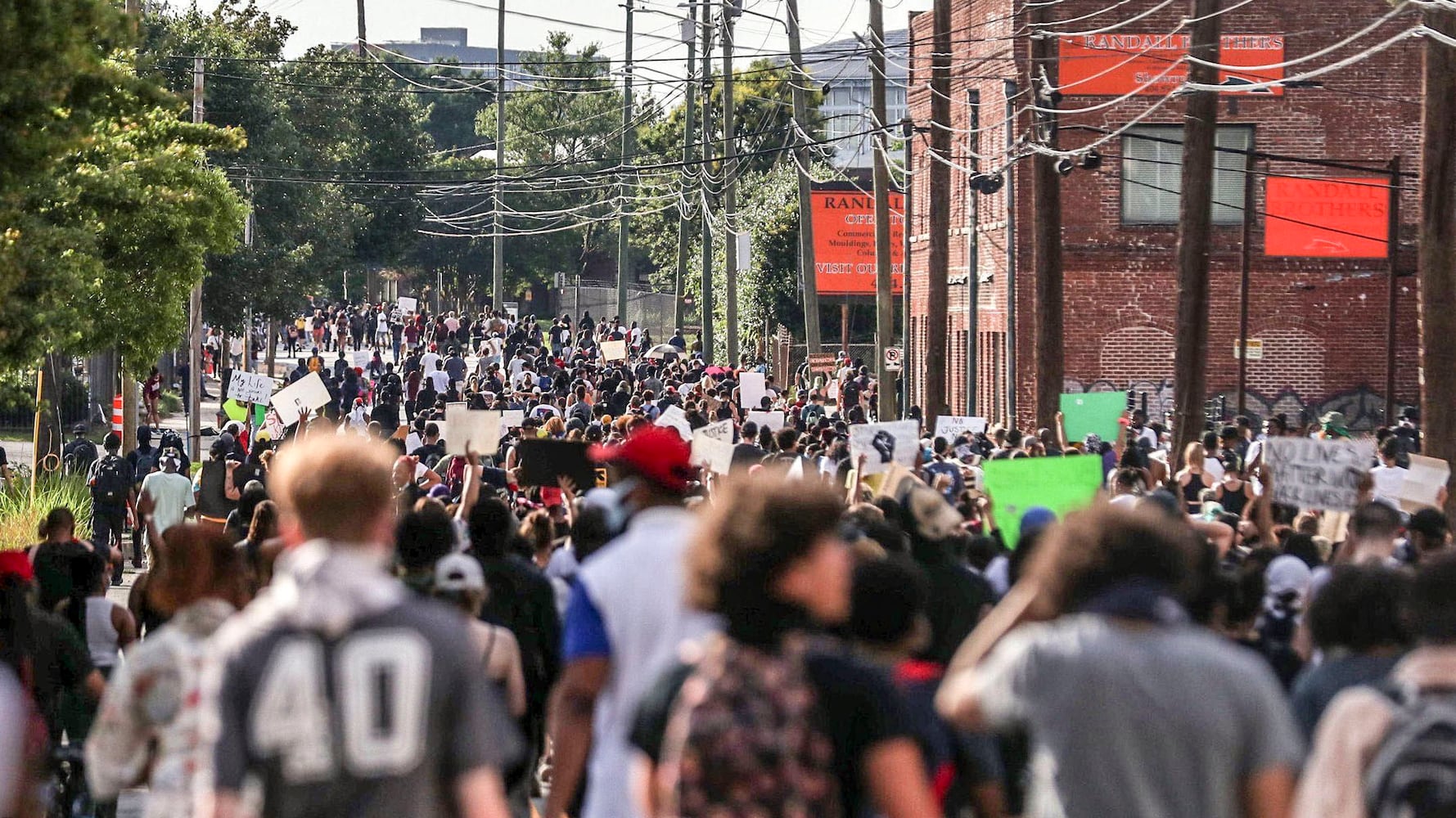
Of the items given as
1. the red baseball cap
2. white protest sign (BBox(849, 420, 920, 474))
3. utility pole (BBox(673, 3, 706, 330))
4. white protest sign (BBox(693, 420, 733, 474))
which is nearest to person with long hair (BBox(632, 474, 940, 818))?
the red baseball cap

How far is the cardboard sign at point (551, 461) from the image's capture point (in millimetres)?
13969

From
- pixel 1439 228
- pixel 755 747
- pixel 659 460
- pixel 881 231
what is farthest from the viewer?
pixel 881 231

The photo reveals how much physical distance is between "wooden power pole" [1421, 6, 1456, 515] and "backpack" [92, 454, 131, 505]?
39.9ft

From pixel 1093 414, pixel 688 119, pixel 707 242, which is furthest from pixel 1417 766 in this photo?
pixel 688 119

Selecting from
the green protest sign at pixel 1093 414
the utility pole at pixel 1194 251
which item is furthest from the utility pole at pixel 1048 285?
the green protest sign at pixel 1093 414

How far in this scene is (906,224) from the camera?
1382 inches

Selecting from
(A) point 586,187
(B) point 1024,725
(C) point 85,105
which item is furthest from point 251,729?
(A) point 586,187

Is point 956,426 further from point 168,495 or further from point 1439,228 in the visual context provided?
point 168,495

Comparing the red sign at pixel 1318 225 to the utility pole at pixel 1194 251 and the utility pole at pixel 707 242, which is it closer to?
the utility pole at pixel 707 242

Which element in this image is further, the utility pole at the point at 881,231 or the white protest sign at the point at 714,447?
the utility pole at the point at 881,231

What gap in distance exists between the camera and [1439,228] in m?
17.1

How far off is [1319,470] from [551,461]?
198 inches

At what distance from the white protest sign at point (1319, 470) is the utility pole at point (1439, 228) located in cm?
474

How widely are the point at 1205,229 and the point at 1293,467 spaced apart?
939 cm
